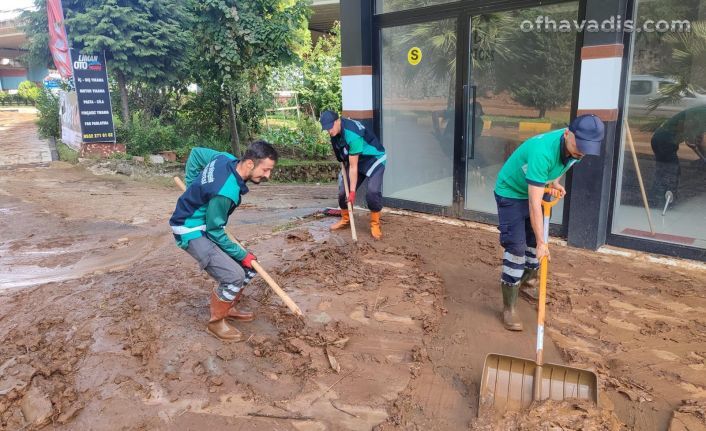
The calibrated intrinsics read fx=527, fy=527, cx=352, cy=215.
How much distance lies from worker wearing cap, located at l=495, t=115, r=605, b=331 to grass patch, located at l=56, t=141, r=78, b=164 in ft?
34.8

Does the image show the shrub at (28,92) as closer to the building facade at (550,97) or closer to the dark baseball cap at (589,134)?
the building facade at (550,97)

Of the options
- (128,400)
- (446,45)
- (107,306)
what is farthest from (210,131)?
(128,400)

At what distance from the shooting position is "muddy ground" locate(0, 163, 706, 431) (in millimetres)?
2988

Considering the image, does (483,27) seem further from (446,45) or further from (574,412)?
(574,412)

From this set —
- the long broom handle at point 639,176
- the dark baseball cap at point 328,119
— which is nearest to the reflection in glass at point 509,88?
the long broom handle at point 639,176

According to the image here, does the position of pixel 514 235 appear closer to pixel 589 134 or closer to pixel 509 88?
pixel 589 134

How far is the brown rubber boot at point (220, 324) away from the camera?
3.76 meters

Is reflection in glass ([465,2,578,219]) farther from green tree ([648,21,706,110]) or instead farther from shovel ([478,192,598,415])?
shovel ([478,192,598,415])

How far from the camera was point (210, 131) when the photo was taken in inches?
559

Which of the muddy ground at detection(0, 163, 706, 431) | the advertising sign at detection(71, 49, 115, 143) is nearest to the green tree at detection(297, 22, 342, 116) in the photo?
the advertising sign at detection(71, 49, 115, 143)

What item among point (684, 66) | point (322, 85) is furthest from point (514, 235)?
point (322, 85)

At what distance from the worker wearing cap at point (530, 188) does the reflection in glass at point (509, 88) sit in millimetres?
2109

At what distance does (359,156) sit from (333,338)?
9.94 feet

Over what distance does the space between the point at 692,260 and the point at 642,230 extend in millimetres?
596
